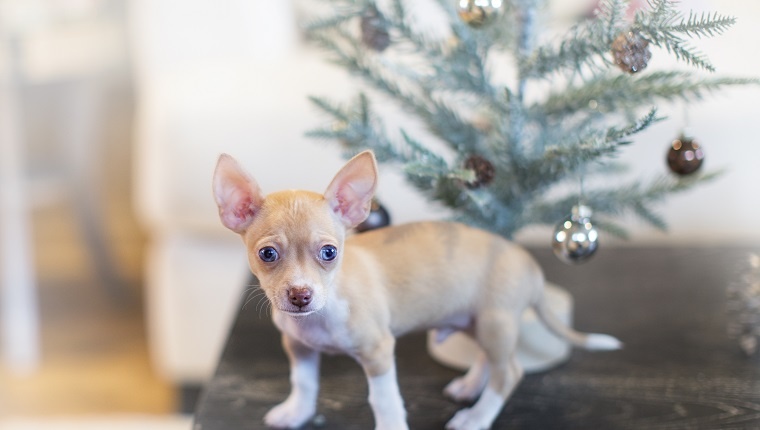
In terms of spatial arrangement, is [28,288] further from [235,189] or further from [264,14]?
[235,189]

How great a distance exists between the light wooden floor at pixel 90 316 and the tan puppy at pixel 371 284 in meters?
1.04

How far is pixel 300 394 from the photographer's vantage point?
69cm

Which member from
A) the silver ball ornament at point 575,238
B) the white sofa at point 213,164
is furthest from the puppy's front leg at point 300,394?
the white sofa at point 213,164

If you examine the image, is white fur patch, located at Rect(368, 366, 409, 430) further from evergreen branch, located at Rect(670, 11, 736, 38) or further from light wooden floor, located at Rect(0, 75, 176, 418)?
light wooden floor, located at Rect(0, 75, 176, 418)

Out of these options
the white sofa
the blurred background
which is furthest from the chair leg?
the white sofa

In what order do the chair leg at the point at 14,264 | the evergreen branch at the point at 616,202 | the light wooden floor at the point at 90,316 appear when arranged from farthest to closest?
1. the chair leg at the point at 14,264
2. the light wooden floor at the point at 90,316
3. the evergreen branch at the point at 616,202

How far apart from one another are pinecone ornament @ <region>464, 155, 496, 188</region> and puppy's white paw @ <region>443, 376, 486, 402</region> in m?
0.17

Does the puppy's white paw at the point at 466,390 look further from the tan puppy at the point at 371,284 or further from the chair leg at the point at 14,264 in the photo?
the chair leg at the point at 14,264

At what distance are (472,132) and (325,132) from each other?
141 millimetres

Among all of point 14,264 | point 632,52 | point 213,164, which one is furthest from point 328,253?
point 14,264

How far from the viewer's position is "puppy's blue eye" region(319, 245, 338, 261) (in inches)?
22.1

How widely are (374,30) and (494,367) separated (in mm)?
314

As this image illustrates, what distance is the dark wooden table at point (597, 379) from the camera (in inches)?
27.7

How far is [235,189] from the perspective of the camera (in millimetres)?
571
